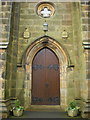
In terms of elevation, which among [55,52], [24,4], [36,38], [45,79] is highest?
[24,4]

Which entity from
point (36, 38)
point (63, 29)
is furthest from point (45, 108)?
point (63, 29)

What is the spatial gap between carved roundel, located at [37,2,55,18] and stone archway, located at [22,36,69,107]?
110 cm

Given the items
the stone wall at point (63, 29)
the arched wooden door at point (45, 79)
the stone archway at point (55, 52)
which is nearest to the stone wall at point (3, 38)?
the stone wall at point (63, 29)

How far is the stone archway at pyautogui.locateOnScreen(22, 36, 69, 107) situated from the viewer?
5867 millimetres

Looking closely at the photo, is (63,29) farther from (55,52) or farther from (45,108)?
(45,108)

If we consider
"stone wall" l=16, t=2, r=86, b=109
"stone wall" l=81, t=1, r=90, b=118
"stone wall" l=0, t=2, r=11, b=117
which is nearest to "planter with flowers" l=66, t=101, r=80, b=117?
"stone wall" l=81, t=1, r=90, b=118

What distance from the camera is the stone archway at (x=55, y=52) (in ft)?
19.2

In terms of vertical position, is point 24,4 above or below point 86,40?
above

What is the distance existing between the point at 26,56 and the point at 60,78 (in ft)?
5.66

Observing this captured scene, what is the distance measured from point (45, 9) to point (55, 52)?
202 centimetres

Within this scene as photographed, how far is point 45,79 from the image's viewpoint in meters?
6.16

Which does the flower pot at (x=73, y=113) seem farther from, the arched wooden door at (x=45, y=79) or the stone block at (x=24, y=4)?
the stone block at (x=24, y=4)

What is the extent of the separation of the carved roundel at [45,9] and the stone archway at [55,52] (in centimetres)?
110

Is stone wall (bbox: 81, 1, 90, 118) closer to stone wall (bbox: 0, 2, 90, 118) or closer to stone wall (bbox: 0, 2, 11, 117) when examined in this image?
stone wall (bbox: 0, 2, 90, 118)
